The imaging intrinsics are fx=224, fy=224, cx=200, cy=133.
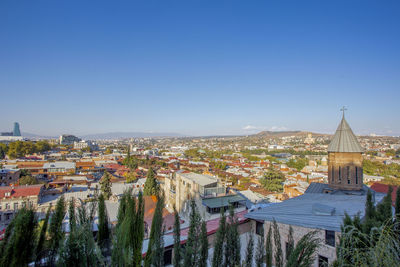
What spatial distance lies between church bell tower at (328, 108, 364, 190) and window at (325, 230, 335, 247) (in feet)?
18.3

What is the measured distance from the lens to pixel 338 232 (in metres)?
5.48

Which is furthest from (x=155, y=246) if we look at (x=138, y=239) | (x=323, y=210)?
A: (x=323, y=210)

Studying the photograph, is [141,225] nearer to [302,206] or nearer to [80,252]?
[80,252]

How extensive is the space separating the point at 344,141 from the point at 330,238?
630 centimetres

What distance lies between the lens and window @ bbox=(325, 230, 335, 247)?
18.4 ft

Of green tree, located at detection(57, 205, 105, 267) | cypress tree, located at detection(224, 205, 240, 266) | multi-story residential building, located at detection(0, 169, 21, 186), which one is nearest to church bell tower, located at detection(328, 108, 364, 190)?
cypress tree, located at detection(224, 205, 240, 266)

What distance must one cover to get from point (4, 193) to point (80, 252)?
54.4 ft

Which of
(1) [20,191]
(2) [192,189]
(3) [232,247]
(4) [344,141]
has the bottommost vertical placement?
(1) [20,191]

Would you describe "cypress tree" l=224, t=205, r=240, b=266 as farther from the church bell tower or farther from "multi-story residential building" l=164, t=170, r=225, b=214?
the church bell tower

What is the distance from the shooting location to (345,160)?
33.8ft

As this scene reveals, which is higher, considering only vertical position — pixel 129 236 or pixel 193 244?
pixel 129 236

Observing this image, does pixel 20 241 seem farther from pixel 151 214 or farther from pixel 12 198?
pixel 12 198

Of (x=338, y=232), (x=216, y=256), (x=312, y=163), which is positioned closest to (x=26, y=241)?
(x=216, y=256)

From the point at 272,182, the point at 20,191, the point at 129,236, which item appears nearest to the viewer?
the point at 129,236
